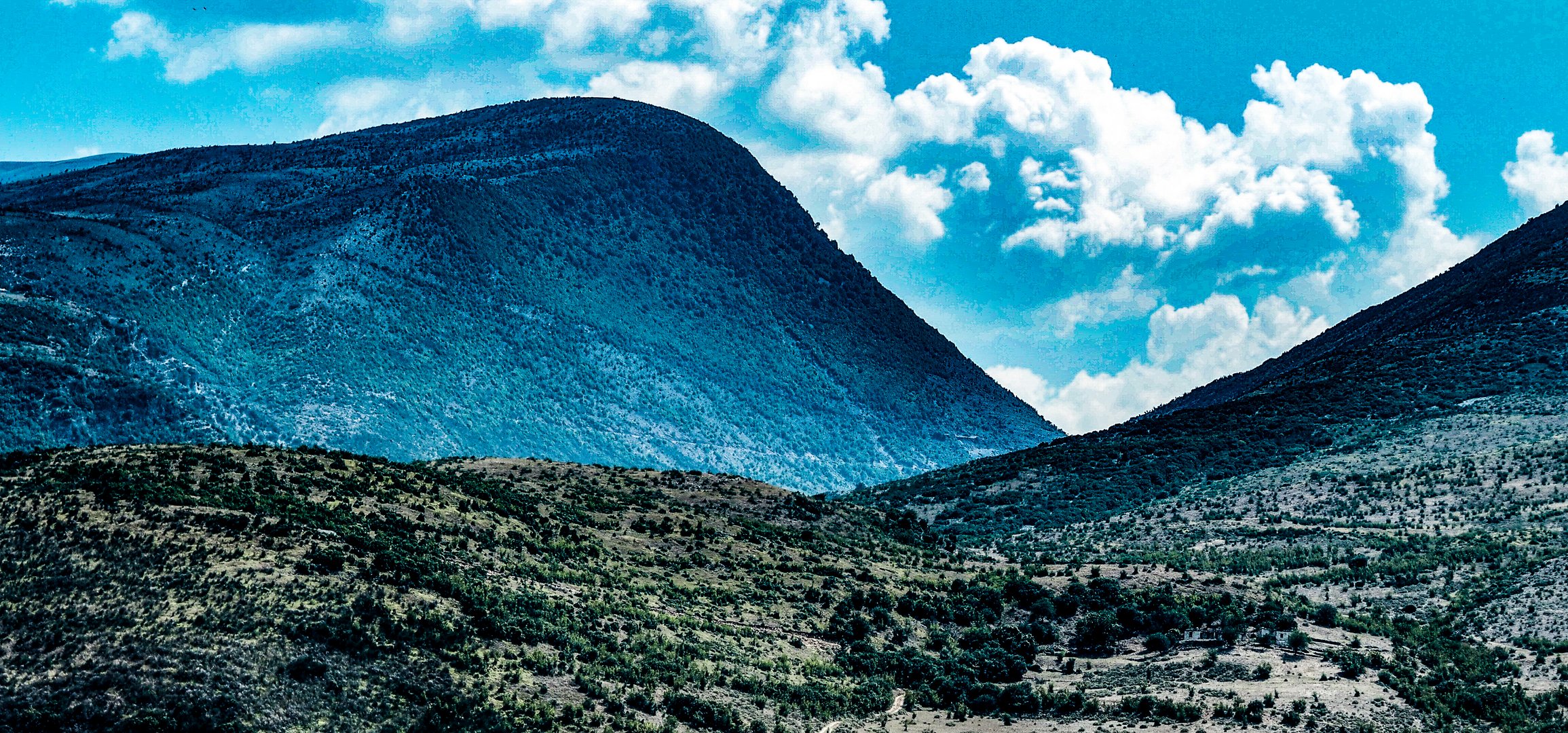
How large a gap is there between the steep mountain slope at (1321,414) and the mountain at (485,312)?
39083mm

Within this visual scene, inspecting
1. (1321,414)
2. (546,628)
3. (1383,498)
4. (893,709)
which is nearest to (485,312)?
(1321,414)

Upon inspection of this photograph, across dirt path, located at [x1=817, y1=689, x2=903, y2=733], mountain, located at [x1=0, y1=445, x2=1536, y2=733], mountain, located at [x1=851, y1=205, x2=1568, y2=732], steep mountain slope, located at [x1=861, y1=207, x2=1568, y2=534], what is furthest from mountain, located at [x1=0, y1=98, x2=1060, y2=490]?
dirt path, located at [x1=817, y1=689, x2=903, y2=733]

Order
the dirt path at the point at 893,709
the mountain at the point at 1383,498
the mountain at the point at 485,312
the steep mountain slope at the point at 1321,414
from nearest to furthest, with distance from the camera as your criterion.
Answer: the dirt path at the point at 893,709 < the mountain at the point at 1383,498 < the steep mountain slope at the point at 1321,414 < the mountain at the point at 485,312

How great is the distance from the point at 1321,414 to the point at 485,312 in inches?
3072

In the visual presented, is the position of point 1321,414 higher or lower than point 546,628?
higher

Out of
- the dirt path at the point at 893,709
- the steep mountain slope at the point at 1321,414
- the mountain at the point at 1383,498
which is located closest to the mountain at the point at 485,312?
the mountain at the point at 1383,498

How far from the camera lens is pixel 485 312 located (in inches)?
5389

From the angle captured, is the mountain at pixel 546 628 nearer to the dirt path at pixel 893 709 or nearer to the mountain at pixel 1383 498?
the dirt path at pixel 893 709

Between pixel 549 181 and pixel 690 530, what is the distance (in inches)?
4309

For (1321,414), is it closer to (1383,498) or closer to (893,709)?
(1383,498)

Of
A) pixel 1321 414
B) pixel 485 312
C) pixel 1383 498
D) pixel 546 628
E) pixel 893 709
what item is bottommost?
pixel 893 709

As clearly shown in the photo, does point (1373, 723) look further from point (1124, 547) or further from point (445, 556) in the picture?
point (1124, 547)

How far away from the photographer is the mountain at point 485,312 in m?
108

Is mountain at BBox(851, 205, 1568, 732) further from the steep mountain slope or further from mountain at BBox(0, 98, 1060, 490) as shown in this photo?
mountain at BBox(0, 98, 1060, 490)
